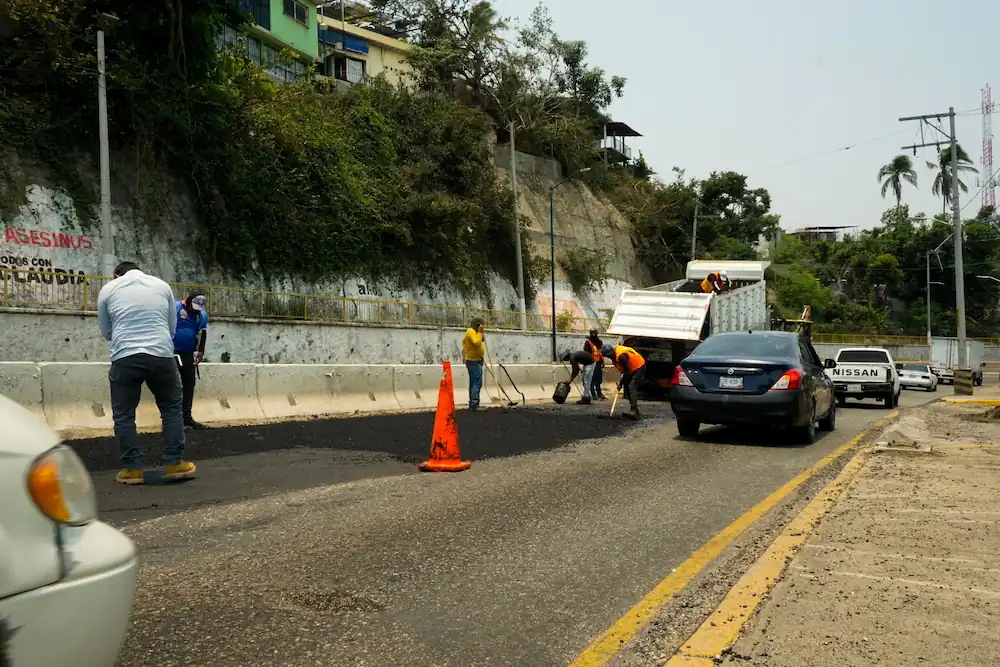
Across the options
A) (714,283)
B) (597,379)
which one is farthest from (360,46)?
(597,379)

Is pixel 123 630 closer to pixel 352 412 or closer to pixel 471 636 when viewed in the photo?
pixel 471 636

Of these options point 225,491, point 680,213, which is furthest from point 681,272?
point 225,491

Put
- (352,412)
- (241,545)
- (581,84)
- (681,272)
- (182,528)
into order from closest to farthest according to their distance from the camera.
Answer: (241,545), (182,528), (352,412), (581,84), (681,272)

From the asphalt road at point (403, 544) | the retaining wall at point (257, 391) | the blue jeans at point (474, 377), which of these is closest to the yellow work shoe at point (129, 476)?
the asphalt road at point (403, 544)

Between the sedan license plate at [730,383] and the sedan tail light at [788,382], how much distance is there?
42 centimetres

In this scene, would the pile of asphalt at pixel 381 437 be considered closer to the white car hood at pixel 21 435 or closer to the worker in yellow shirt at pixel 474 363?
the worker in yellow shirt at pixel 474 363

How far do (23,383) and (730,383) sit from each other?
8780mm

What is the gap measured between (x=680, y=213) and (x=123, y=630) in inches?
2506

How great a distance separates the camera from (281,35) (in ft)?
130

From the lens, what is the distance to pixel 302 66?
42.2 meters

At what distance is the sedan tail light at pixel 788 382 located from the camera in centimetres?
1087

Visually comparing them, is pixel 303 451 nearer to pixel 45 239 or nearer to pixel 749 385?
pixel 749 385

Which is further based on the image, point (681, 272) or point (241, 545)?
point (681, 272)

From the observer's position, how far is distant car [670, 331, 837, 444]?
Answer: 10875mm
